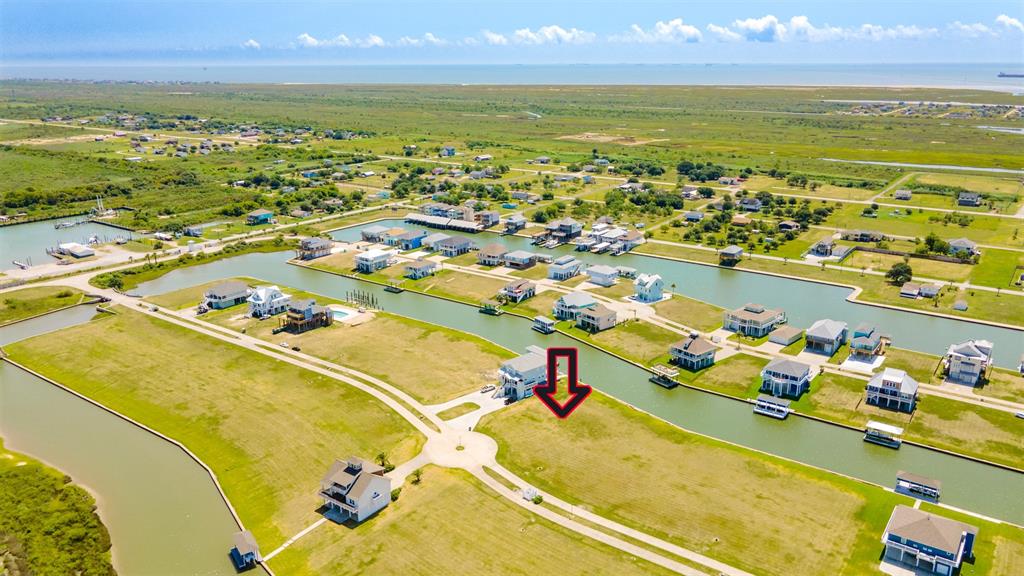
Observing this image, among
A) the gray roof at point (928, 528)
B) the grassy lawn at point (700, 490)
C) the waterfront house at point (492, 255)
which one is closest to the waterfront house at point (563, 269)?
the waterfront house at point (492, 255)

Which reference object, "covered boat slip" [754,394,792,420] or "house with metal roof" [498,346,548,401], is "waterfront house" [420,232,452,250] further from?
"covered boat slip" [754,394,792,420]

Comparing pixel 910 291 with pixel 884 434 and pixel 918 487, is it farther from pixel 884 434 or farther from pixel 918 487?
pixel 918 487

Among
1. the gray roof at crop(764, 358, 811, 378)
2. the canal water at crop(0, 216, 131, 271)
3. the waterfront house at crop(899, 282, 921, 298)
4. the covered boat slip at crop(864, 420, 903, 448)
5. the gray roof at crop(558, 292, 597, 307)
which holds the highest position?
the canal water at crop(0, 216, 131, 271)

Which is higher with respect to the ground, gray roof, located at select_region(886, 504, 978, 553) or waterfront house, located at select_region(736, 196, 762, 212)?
waterfront house, located at select_region(736, 196, 762, 212)

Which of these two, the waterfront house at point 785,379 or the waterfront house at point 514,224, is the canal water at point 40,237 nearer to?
the waterfront house at point 514,224

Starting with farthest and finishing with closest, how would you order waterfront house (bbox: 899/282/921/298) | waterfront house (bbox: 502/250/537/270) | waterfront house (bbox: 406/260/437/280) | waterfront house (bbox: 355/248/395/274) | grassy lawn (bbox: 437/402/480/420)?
waterfront house (bbox: 502/250/537/270)
waterfront house (bbox: 355/248/395/274)
waterfront house (bbox: 406/260/437/280)
waterfront house (bbox: 899/282/921/298)
grassy lawn (bbox: 437/402/480/420)

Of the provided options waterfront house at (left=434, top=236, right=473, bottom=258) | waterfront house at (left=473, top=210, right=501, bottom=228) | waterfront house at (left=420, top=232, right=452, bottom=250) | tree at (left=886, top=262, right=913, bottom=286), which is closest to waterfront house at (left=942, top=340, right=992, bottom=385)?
tree at (left=886, top=262, right=913, bottom=286)

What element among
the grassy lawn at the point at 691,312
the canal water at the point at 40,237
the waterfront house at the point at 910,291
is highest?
the canal water at the point at 40,237

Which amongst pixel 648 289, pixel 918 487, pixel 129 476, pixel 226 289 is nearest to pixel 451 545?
pixel 129 476
